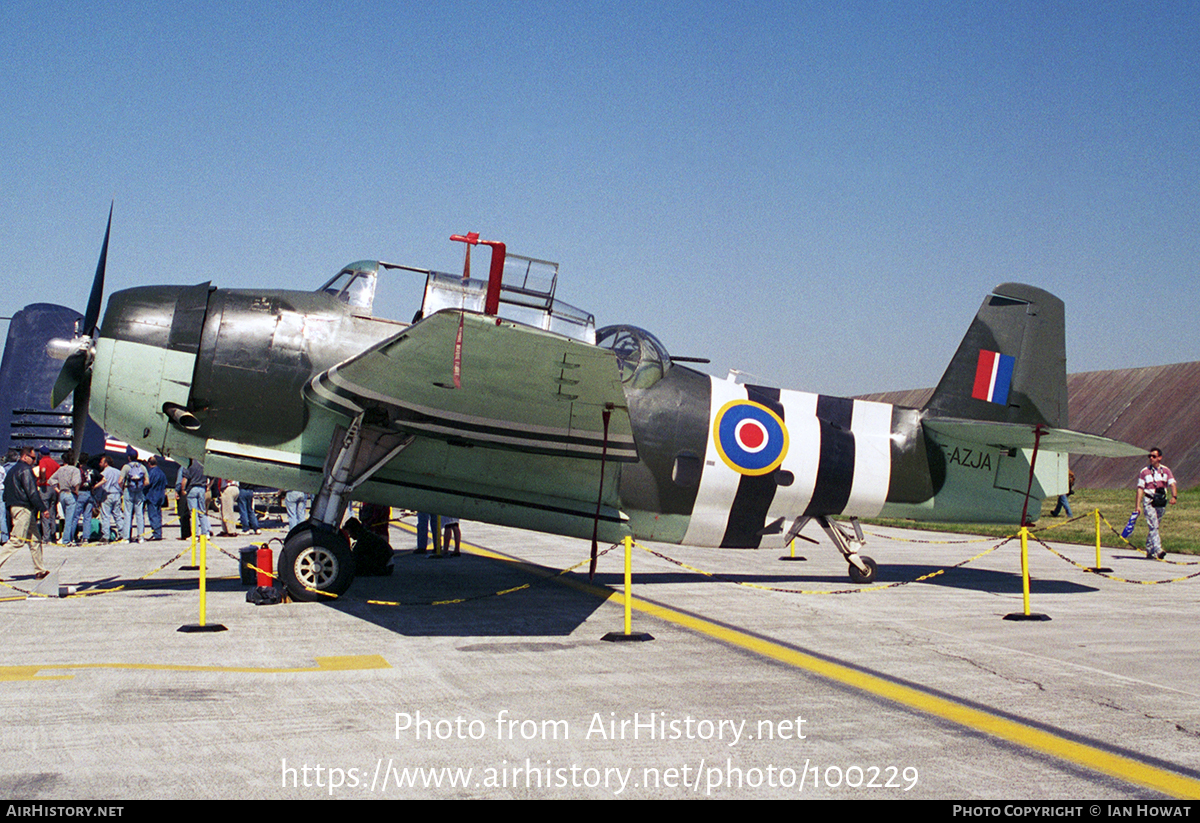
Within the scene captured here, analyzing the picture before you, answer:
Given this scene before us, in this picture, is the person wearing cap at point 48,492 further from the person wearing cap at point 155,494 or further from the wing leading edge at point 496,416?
the wing leading edge at point 496,416

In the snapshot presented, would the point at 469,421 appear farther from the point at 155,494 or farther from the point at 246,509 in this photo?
the point at 246,509

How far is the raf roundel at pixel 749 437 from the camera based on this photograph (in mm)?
10531

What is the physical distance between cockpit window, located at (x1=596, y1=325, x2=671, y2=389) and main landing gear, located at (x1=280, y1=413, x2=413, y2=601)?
2.66 metres

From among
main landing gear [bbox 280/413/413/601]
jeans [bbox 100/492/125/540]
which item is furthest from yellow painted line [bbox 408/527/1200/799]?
jeans [bbox 100/492/125/540]

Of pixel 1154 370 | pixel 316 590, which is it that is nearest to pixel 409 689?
pixel 316 590

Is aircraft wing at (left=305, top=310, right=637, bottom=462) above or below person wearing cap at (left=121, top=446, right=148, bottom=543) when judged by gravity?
above

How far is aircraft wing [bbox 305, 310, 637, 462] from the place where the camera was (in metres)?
7.18

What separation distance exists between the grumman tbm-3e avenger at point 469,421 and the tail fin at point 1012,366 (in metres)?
0.63

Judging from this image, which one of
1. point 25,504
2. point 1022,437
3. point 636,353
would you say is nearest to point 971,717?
point 636,353

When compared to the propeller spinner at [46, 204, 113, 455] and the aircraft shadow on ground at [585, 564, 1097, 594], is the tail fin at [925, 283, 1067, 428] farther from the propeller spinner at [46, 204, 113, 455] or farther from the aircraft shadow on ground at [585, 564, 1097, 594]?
the propeller spinner at [46, 204, 113, 455]

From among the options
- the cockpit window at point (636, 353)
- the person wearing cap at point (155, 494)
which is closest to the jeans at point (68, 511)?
the person wearing cap at point (155, 494)

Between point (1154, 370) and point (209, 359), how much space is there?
1397 inches

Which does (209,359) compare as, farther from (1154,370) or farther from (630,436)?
(1154,370)
